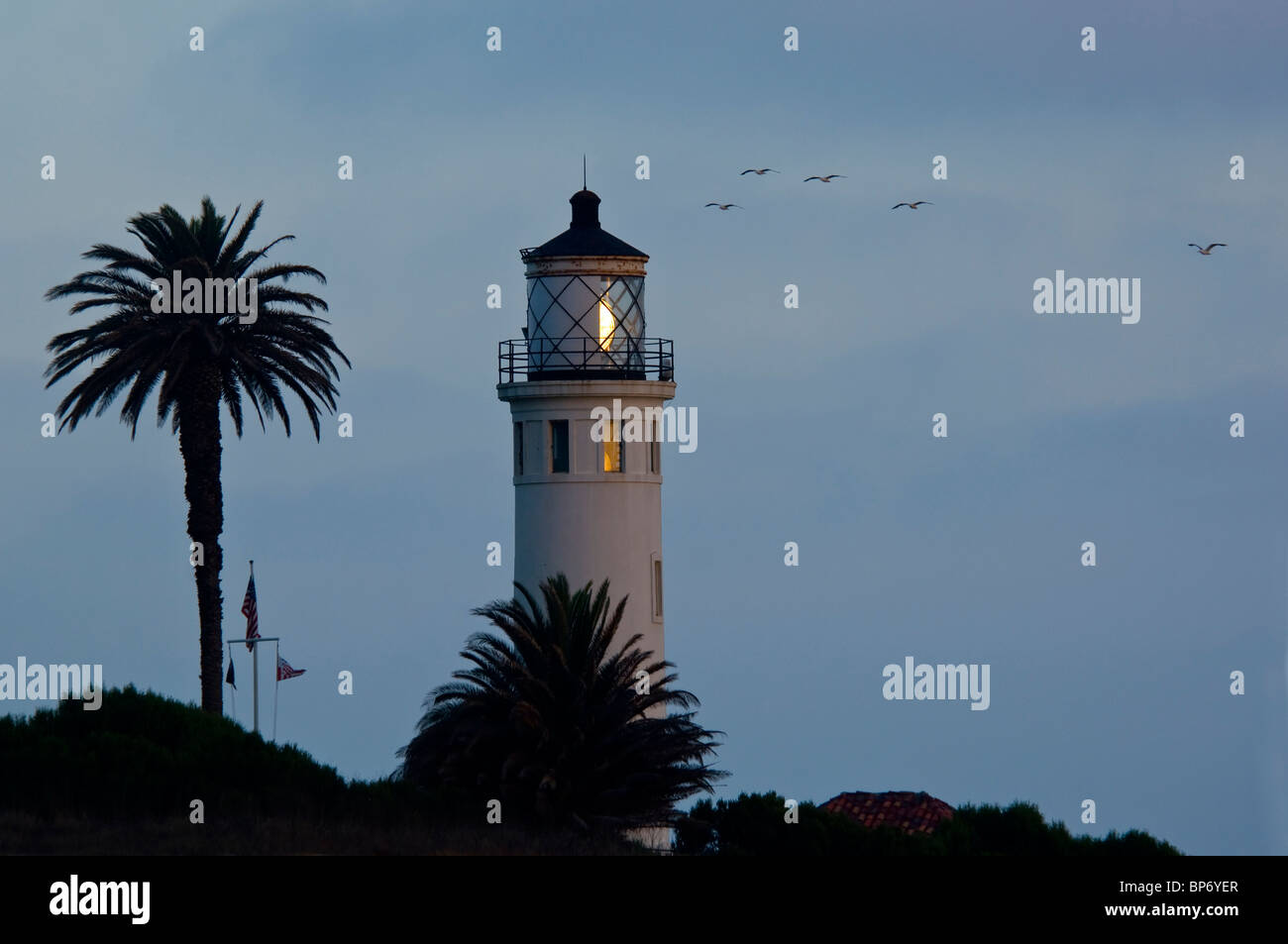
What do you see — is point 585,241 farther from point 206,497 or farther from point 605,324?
point 206,497

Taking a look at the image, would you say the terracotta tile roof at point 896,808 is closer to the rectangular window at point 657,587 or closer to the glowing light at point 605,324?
the rectangular window at point 657,587

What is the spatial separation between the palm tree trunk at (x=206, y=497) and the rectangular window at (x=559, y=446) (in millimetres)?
8382

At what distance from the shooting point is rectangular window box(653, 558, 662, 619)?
6062 cm

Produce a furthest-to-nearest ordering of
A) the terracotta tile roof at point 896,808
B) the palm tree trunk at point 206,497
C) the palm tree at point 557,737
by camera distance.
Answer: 1. the terracotta tile roof at point 896,808
2. the palm tree trunk at point 206,497
3. the palm tree at point 557,737

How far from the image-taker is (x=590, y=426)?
61.2 metres

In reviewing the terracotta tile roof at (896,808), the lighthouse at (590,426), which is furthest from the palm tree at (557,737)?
the terracotta tile roof at (896,808)

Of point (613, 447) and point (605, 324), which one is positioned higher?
point (605, 324)

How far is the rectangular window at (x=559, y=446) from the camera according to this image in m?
61.1

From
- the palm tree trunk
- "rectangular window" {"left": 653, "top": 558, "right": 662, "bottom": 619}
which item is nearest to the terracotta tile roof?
"rectangular window" {"left": 653, "top": 558, "right": 662, "bottom": 619}

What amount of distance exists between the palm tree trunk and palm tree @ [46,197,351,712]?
2cm

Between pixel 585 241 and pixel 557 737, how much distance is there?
1474 cm

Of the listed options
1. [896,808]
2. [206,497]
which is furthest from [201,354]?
[896,808]

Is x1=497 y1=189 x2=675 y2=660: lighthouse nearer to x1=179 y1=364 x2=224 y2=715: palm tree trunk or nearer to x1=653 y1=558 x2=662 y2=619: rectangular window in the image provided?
x1=653 y1=558 x2=662 y2=619: rectangular window
